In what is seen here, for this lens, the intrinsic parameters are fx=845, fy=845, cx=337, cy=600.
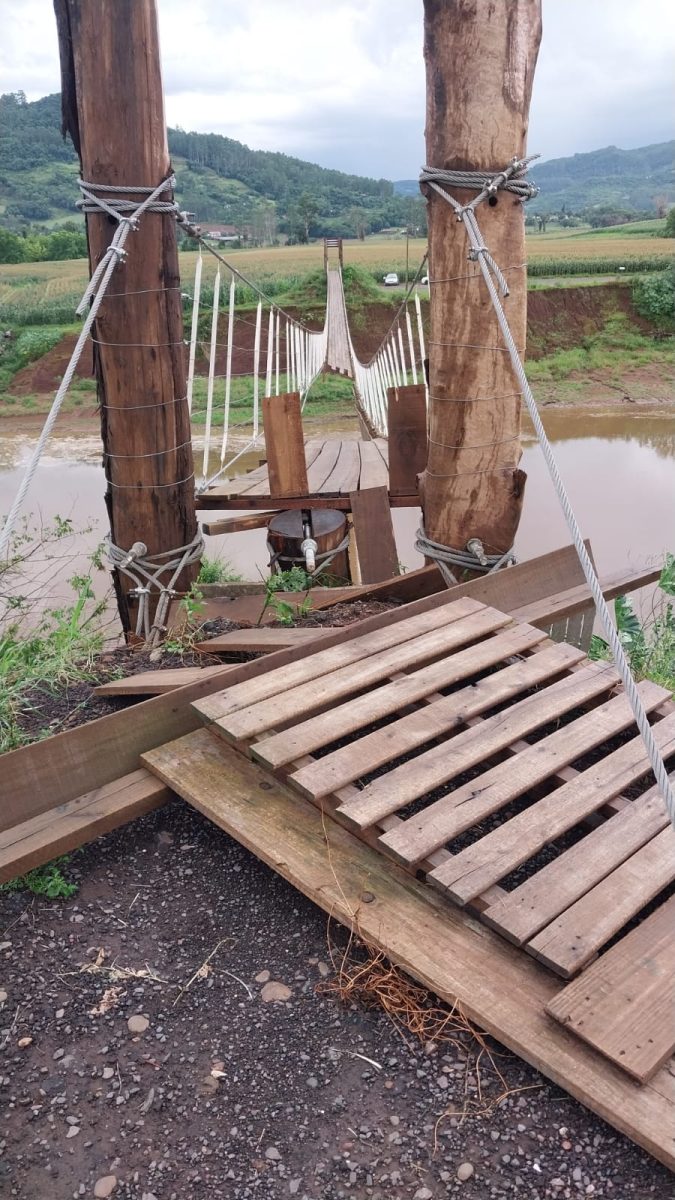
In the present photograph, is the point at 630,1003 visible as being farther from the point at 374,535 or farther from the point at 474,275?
the point at 374,535

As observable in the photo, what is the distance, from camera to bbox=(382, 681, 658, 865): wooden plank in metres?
1.70

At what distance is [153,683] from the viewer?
7.50ft

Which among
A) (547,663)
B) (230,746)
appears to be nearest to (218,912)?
(230,746)

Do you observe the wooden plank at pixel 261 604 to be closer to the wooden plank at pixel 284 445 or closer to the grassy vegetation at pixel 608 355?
the wooden plank at pixel 284 445

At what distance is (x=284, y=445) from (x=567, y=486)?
6.33 metres

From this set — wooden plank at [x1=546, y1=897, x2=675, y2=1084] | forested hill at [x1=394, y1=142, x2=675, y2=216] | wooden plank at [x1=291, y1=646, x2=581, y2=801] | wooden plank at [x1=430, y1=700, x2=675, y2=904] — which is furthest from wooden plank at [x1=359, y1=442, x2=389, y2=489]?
forested hill at [x1=394, y1=142, x2=675, y2=216]

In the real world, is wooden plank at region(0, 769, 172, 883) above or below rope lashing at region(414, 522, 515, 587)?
below

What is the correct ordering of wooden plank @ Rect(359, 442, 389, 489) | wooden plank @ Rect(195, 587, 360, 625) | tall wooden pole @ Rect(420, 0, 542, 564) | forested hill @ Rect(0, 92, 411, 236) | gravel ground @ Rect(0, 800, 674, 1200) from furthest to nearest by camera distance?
forested hill @ Rect(0, 92, 411, 236) < wooden plank @ Rect(359, 442, 389, 489) < wooden plank @ Rect(195, 587, 360, 625) < tall wooden pole @ Rect(420, 0, 542, 564) < gravel ground @ Rect(0, 800, 674, 1200)

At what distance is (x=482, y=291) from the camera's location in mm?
2715

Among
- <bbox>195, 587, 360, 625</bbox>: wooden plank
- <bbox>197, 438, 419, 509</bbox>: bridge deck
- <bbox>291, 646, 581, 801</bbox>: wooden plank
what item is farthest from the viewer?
<bbox>197, 438, 419, 509</bbox>: bridge deck

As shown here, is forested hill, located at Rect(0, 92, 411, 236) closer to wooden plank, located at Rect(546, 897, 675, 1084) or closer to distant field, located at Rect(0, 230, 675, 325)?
distant field, located at Rect(0, 230, 675, 325)

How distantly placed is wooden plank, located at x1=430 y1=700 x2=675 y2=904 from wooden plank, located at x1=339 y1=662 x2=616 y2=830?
0.58 feet

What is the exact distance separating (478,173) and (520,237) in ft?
0.86

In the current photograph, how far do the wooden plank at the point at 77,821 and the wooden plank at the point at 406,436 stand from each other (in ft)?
6.32
